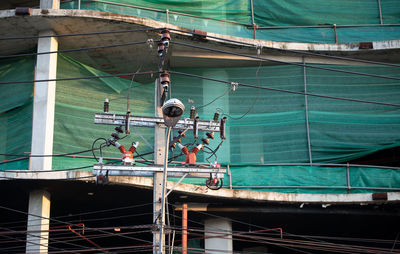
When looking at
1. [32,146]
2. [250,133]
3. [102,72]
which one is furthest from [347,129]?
[32,146]

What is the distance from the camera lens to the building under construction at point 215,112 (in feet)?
51.8

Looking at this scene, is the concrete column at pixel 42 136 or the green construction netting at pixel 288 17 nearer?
the concrete column at pixel 42 136

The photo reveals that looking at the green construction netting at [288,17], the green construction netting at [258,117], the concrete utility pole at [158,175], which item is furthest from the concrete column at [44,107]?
the concrete utility pole at [158,175]

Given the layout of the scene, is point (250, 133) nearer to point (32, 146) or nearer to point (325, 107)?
point (325, 107)

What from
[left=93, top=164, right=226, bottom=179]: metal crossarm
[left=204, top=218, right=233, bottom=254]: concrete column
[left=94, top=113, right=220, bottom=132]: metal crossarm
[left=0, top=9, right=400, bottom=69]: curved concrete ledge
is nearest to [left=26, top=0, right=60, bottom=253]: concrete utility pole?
[left=0, top=9, right=400, bottom=69]: curved concrete ledge

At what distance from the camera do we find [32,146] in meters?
15.6

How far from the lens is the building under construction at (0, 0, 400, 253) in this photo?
15.8m

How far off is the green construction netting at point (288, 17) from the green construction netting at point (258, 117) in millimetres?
1121

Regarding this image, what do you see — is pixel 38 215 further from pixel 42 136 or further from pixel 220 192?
pixel 220 192

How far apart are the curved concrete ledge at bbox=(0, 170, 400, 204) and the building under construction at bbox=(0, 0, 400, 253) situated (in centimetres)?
3

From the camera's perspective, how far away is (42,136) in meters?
15.6

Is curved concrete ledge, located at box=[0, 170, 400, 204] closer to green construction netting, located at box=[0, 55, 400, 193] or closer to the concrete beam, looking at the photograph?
green construction netting, located at box=[0, 55, 400, 193]

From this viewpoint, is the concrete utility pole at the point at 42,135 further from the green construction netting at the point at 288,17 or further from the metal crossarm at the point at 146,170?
the metal crossarm at the point at 146,170

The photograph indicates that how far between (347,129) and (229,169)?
3902 millimetres
